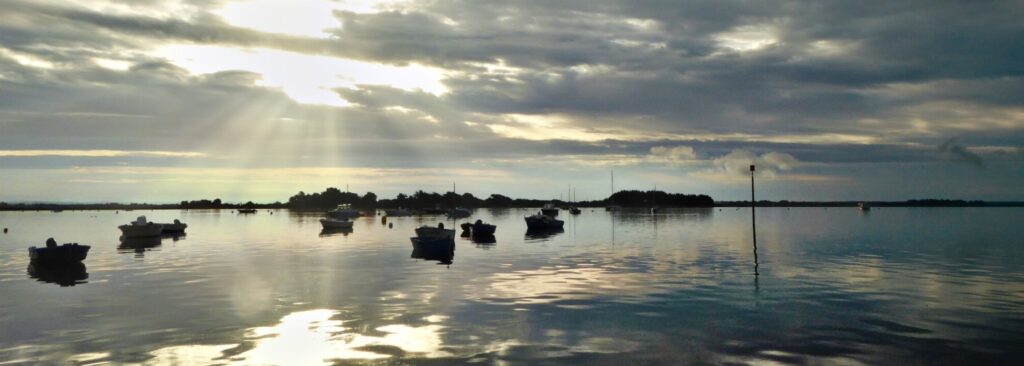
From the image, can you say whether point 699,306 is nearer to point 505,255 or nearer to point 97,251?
point 505,255

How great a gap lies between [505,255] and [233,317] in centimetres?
3040

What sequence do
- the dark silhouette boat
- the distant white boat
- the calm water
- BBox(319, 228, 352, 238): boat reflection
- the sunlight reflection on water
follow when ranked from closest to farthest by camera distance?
the sunlight reflection on water → the calm water → the dark silhouette boat → the distant white boat → BBox(319, 228, 352, 238): boat reflection

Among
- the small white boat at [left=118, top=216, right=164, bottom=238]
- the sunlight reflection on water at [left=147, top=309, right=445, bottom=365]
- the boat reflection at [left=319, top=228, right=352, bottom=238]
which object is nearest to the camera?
the sunlight reflection on water at [left=147, top=309, right=445, bottom=365]

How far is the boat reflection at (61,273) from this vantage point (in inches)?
1421

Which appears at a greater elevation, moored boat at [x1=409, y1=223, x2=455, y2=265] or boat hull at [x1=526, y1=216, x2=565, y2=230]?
boat hull at [x1=526, y1=216, x2=565, y2=230]

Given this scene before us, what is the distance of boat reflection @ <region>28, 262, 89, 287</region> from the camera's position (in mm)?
36094

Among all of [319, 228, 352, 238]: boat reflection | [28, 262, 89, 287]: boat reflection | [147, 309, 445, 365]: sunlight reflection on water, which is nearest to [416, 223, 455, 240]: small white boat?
[28, 262, 89, 287]: boat reflection

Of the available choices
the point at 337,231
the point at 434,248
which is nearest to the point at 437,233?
the point at 434,248

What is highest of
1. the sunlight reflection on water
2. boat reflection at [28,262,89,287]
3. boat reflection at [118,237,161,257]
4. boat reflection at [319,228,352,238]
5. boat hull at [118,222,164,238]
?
boat hull at [118,222,164,238]

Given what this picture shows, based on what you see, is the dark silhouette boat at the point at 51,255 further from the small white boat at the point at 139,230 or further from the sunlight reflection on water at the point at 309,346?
the small white boat at the point at 139,230

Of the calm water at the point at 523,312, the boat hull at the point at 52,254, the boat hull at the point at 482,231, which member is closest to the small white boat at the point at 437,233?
the calm water at the point at 523,312

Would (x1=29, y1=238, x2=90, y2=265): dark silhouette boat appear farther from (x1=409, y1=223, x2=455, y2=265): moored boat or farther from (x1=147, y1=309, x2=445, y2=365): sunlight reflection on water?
(x1=147, y1=309, x2=445, y2=365): sunlight reflection on water

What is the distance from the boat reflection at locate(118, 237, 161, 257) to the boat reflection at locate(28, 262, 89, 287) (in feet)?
34.6

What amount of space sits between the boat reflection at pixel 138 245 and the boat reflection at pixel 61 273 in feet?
34.6
